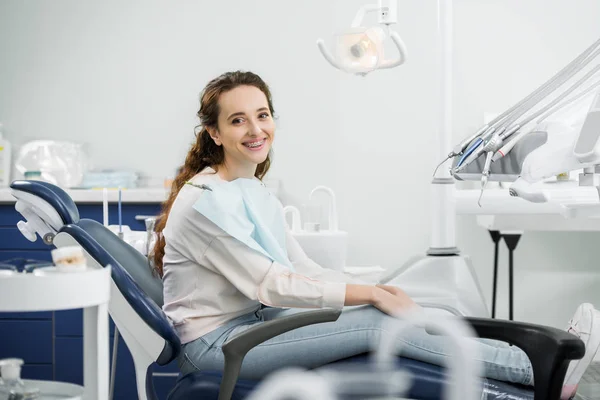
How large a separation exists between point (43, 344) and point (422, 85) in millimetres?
1994

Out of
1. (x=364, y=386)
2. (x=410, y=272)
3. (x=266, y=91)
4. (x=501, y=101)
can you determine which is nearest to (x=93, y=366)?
(x=364, y=386)

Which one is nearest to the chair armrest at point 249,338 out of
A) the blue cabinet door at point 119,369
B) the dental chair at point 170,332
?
the dental chair at point 170,332

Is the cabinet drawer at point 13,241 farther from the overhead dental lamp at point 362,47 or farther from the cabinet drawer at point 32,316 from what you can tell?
the overhead dental lamp at point 362,47

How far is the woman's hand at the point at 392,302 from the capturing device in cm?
170

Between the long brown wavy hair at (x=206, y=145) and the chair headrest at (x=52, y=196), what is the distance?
324 mm

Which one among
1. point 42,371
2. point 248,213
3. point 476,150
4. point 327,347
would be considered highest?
point 476,150

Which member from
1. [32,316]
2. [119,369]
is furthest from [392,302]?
[32,316]

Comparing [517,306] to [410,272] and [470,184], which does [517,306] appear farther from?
[410,272]

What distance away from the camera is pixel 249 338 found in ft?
4.61

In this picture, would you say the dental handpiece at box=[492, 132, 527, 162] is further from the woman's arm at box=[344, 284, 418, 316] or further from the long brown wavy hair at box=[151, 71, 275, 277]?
the long brown wavy hair at box=[151, 71, 275, 277]

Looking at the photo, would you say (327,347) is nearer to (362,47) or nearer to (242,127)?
(242,127)

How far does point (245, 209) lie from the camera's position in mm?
1913

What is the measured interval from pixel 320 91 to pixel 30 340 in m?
1.66

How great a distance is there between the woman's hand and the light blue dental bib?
258mm
